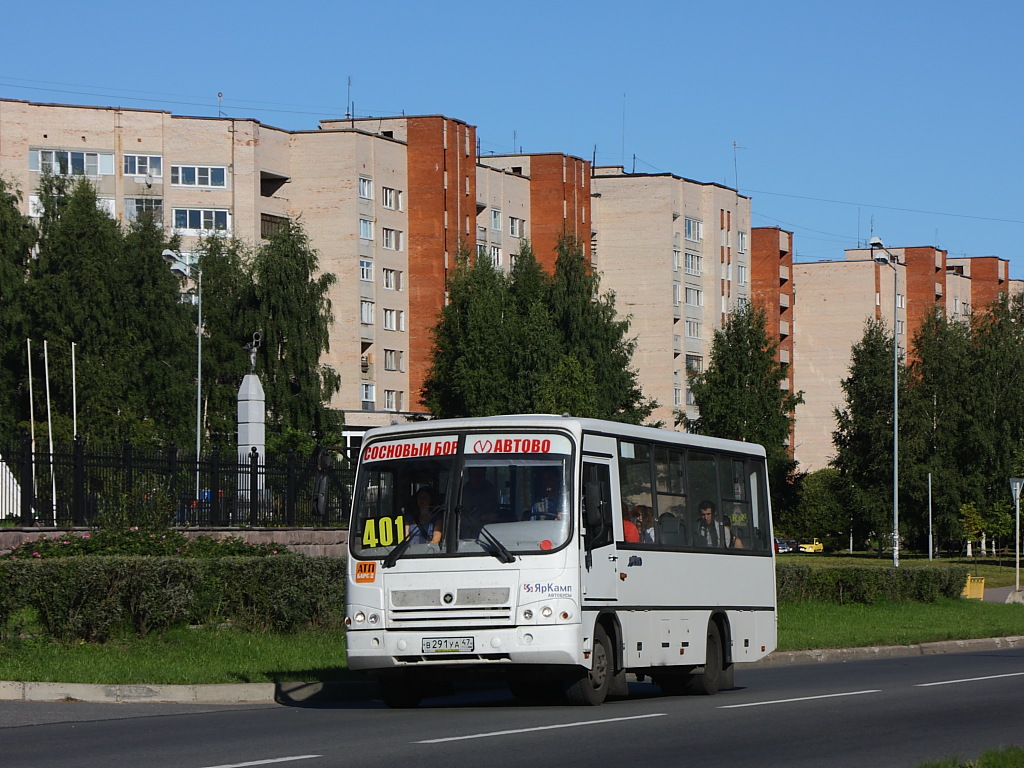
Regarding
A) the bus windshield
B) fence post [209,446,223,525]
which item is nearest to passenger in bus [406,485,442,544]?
the bus windshield

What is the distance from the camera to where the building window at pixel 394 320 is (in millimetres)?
96312

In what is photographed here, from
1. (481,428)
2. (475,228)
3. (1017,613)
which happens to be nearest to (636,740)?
(481,428)

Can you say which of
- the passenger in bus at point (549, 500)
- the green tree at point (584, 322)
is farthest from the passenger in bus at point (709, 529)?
the green tree at point (584, 322)

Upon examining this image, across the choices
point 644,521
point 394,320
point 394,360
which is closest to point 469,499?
point 644,521

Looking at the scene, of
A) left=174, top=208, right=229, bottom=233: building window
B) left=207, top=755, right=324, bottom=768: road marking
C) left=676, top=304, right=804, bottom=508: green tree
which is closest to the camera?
left=207, top=755, right=324, bottom=768: road marking

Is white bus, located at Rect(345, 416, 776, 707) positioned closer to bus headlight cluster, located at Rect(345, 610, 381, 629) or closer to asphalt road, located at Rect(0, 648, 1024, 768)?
bus headlight cluster, located at Rect(345, 610, 381, 629)

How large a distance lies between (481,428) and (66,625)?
229 inches

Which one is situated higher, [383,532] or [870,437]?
[870,437]

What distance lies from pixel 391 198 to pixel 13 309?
28932 mm

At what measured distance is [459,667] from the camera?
50.2ft

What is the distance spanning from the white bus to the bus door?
0.02 metres

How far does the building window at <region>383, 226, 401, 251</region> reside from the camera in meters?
95.8

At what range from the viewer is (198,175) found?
87938 mm

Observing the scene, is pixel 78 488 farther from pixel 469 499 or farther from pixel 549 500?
pixel 549 500
